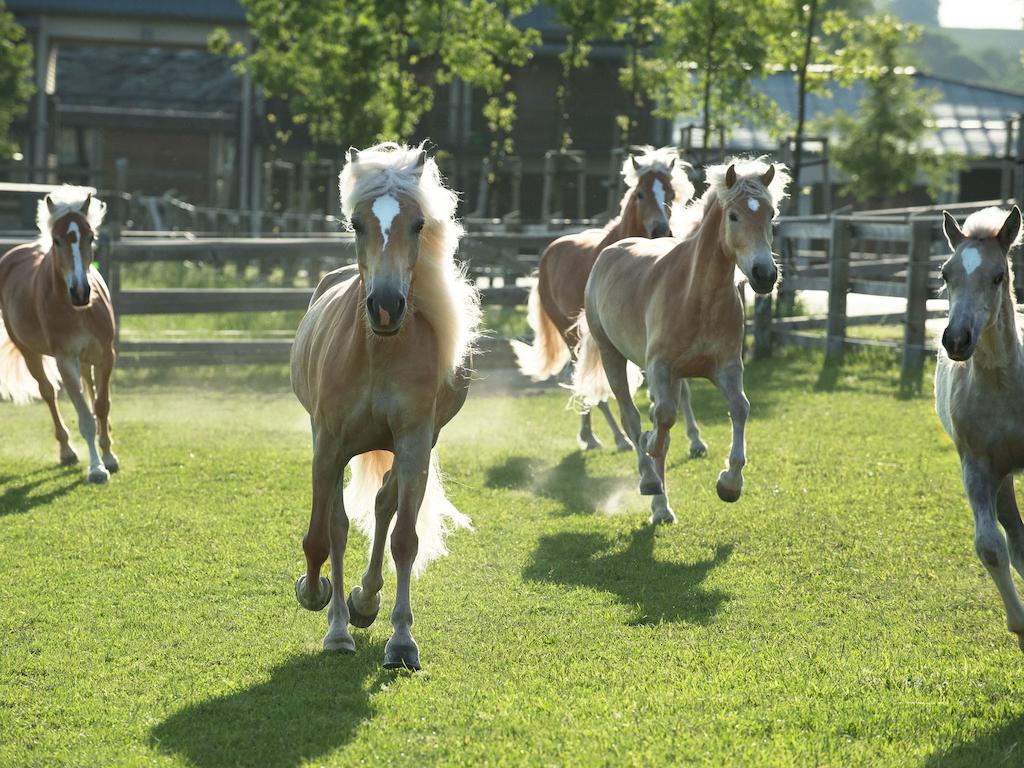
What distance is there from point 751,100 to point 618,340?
609 inches

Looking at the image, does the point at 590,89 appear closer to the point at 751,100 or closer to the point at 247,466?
the point at 751,100

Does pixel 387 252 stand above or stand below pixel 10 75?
below

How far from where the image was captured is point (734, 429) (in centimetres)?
792

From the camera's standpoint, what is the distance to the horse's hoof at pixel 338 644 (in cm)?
566

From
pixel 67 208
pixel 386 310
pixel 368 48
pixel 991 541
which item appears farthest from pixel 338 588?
pixel 368 48

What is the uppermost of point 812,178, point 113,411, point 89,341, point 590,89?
point 590,89

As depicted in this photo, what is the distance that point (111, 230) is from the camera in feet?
53.5

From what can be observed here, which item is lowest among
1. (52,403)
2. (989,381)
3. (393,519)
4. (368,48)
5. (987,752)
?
(987,752)

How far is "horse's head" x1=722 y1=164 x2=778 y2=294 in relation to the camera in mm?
7445

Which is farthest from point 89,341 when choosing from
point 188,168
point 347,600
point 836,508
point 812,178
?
point 188,168

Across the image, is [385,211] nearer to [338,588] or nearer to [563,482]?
[338,588]

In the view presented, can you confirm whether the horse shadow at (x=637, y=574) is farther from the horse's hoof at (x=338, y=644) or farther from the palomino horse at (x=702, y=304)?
the horse's hoof at (x=338, y=644)

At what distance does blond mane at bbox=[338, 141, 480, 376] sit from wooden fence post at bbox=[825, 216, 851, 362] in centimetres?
1127

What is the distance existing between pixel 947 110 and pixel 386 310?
48272 millimetres
